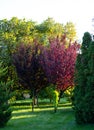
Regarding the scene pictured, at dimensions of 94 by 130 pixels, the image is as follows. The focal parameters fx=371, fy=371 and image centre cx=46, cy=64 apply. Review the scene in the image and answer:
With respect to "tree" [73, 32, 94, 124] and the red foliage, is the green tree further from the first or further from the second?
"tree" [73, 32, 94, 124]

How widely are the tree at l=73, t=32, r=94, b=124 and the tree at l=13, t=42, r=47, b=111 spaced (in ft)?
28.2

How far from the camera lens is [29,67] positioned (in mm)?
27562

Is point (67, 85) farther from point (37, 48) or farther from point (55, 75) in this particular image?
point (37, 48)

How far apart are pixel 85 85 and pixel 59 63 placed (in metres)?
9.24

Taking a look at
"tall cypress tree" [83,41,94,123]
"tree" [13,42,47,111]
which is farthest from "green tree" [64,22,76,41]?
"tall cypress tree" [83,41,94,123]

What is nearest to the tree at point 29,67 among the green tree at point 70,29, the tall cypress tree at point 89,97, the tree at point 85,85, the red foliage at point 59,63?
the red foliage at point 59,63

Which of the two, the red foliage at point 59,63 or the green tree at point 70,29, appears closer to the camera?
the red foliage at point 59,63

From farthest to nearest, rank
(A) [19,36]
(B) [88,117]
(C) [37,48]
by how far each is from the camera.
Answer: (A) [19,36]
(C) [37,48]
(B) [88,117]

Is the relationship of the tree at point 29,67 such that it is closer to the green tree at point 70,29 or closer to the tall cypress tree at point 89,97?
the tall cypress tree at point 89,97

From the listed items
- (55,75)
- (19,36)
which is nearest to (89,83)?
(55,75)

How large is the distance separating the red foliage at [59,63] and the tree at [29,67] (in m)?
0.69

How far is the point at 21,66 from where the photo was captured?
27812 mm

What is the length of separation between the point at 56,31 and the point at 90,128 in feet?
105

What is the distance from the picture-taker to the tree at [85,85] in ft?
57.4
